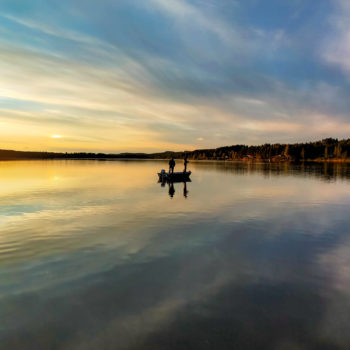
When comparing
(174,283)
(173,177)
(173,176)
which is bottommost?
(174,283)

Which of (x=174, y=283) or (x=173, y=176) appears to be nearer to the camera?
(x=174, y=283)

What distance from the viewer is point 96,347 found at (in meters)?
6.23

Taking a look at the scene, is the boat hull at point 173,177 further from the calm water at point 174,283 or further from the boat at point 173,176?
the calm water at point 174,283

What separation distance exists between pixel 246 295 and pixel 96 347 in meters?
5.11

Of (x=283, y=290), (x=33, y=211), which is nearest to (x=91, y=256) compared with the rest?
(x=283, y=290)

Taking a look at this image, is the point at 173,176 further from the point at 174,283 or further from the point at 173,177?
the point at 174,283

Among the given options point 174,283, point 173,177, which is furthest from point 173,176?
point 174,283

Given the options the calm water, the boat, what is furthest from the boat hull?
the calm water

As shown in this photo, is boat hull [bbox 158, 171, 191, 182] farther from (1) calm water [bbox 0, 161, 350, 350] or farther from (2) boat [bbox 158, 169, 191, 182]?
(1) calm water [bbox 0, 161, 350, 350]

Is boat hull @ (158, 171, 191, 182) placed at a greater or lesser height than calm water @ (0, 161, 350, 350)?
greater

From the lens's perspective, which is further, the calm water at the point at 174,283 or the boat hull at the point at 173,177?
the boat hull at the point at 173,177

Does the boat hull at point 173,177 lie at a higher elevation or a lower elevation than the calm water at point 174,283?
higher

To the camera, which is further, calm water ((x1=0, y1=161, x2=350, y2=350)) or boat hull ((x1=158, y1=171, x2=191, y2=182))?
boat hull ((x1=158, y1=171, x2=191, y2=182))

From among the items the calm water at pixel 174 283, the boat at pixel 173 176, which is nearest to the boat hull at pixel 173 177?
the boat at pixel 173 176
